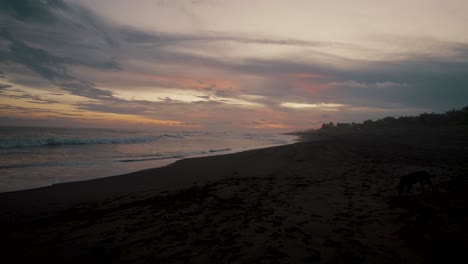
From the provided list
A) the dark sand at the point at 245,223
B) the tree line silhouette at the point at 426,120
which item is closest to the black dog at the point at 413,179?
the dark sand at the point at 245,223

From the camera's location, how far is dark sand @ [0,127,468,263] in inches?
149

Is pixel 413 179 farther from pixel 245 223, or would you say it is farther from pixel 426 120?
pixel 426 120

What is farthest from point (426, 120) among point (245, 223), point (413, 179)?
point (245, 223)

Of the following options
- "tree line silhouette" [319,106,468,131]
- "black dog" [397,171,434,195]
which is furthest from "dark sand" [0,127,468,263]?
"tree line silhouette" [319,106,468,131]

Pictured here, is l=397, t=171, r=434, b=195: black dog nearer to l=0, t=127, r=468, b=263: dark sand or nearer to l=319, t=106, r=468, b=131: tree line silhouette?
l=0, t=127, r=468, b=263: dark sand

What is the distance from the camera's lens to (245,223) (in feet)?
16.7

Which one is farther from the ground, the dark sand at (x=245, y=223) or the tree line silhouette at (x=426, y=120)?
the tree line silhouette at (x=426, y=120)

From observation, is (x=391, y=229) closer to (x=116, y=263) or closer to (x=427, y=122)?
(x=116, y=263)

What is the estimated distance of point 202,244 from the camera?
4234mm

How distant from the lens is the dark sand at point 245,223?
149 inches

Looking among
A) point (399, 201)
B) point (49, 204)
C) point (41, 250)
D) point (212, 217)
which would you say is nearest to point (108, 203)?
point (49, 204)

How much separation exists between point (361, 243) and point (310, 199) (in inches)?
104

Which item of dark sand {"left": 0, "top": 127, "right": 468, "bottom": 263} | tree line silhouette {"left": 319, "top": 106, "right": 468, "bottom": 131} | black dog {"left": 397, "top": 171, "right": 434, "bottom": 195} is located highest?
tree line silhouette {"left": 319, "top": 106, "right": 468, "bottom": 131}

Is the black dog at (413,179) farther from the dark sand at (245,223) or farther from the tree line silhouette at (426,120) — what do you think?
the tree line silhouette at (426,120)
